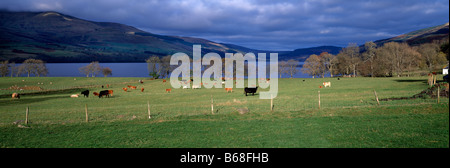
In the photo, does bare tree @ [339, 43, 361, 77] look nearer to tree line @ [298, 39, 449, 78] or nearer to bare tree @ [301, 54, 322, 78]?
tree line @ [298, 39, 449, 78]

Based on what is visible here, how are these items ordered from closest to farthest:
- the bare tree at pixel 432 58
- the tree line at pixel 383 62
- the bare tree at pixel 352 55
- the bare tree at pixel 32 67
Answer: the tree line at pixel 383 62
the bare tree at pixel 432 58
the bare tree at pixel 352 55
the bare tree at pixel 32 67

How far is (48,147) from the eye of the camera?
13180 mm

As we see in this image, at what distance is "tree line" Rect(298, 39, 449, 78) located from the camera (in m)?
90.2

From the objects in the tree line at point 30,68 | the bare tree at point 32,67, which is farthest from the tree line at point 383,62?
the bare tree at point 32,67

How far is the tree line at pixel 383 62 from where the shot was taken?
90.2 m

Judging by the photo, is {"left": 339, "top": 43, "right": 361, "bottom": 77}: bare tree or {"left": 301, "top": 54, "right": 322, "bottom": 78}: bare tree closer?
{"left": 339, "top": 43, "right": 361, "bottom": 77}: bare tree

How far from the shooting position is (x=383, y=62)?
90.7 m

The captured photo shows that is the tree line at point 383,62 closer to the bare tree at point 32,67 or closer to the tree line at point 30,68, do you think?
the tree line at point 30,68

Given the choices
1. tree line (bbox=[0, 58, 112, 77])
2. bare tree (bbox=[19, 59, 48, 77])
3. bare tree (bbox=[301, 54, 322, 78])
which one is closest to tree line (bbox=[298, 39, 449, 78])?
bare tree (bbox=[301, 54, 322, 78])

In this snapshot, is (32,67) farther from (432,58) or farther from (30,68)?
(432,58)

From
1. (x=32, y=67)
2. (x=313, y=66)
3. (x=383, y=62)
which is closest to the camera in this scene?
(x=383, y=62)

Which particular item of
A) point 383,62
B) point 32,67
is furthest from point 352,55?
point 32,67
